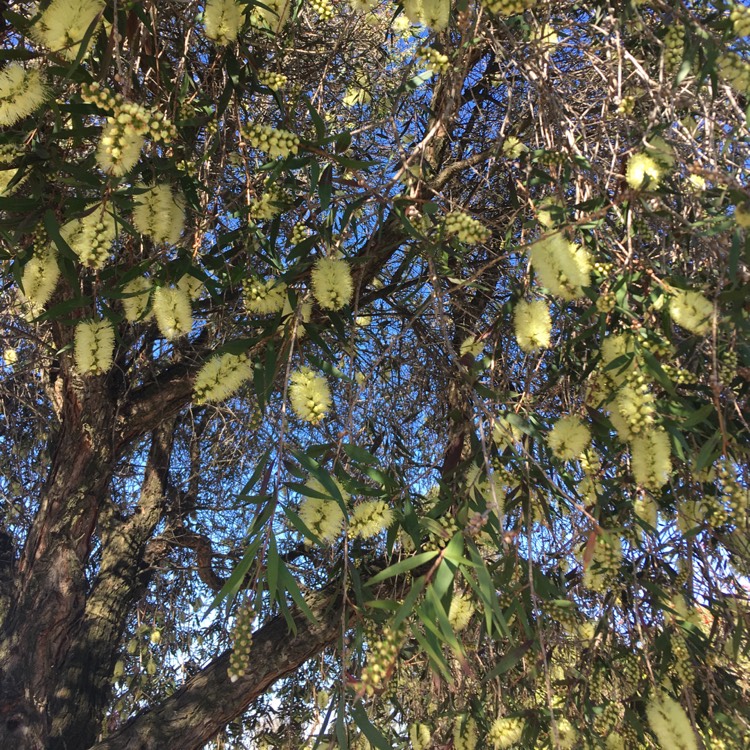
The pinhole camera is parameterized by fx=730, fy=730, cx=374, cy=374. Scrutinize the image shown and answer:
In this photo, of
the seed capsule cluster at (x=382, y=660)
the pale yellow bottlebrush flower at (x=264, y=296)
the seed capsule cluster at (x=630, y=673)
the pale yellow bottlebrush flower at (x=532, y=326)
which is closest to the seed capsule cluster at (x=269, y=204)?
the pale yellow bottlebrush flower at (x=264, y=296)

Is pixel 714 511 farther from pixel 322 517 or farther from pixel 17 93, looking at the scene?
pixel 17 93

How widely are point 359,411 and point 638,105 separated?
Answer: 5.06 feet

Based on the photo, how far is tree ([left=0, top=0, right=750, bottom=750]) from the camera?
5.52ft

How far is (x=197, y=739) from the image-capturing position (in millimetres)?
2547

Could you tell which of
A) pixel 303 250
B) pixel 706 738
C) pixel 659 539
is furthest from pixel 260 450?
pixel 706 738

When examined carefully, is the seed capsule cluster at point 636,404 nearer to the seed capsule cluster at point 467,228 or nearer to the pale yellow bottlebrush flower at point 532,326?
the pale yellow bottlebrush flower at point 532,326

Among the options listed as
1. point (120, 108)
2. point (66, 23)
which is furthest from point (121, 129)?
point (66, 23)

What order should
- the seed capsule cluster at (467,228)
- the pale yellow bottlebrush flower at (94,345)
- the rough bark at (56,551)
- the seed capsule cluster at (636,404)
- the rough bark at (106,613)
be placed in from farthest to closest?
1. the rough bark at (106,613)
2. the rough bark at (56,551)
3. the pale yellow bottlebrush flower at (94,345)
4. the seed capsule cluster at (467,228)
5. the seed capsule cluster at (636,404)

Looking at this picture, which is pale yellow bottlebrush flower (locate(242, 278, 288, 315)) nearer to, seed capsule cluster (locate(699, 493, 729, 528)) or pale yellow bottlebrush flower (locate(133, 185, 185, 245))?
pale yellow bottlebrush flower (locate(133, 185, 185, 245))

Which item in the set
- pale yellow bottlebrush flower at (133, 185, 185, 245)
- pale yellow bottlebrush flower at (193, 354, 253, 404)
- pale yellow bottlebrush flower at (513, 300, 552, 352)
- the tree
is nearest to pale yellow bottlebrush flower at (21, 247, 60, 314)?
the tree

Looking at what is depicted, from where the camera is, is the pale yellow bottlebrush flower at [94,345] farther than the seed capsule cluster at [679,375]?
Yes

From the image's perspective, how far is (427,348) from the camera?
9.60ft

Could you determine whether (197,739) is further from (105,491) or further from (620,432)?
(620,432)

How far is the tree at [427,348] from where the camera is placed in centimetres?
168
